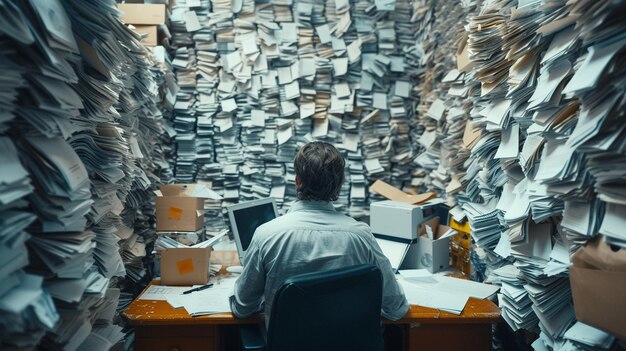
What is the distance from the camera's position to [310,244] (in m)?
1.44

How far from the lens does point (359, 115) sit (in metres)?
3.55

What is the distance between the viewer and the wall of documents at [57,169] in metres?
0.84

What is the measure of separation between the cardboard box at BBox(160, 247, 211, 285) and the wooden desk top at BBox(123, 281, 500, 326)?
21cm

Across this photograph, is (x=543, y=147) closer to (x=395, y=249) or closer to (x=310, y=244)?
(x=310, y=244)

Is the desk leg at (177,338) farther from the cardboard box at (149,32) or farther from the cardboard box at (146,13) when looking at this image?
the cardboard box at (146,13)

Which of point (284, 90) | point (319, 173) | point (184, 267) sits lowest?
point (184, 267)

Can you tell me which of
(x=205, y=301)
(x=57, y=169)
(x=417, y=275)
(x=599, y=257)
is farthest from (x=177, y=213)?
(x=599, y=257)

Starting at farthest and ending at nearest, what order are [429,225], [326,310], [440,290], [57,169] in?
[429,225]
[440,290]
[326,310]
[57,169]

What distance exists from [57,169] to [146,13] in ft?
7.68

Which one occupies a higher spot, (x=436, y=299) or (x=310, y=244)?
(x=310, y=244)

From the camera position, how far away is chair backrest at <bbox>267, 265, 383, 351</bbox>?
3.98 feet

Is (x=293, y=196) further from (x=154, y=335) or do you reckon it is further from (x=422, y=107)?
(x=154, y=335)

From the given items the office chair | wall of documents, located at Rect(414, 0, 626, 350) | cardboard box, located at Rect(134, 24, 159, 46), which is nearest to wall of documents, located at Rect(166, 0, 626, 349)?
wall of documents, located at Rect(414, 0, 626, 350)

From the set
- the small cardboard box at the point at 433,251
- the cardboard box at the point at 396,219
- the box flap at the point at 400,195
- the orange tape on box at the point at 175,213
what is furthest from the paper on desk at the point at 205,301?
the box flap at the point at 400,195
